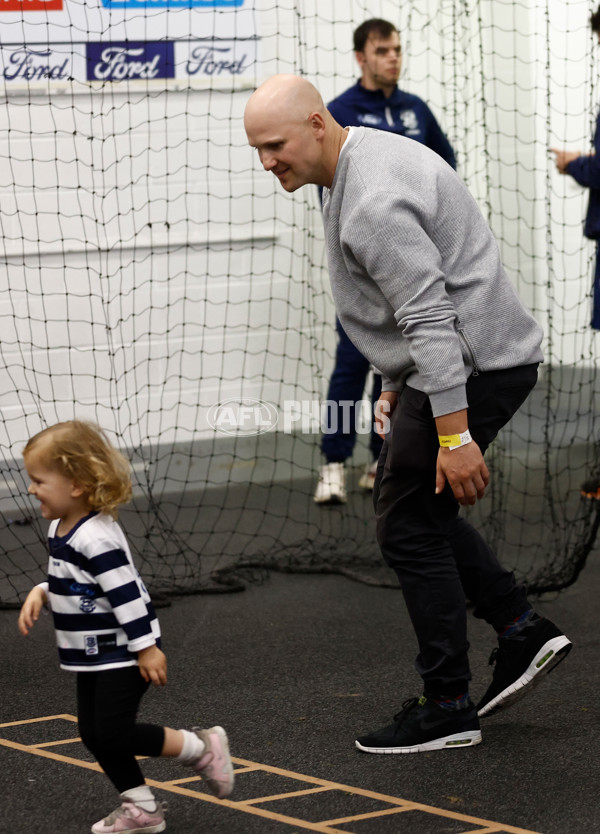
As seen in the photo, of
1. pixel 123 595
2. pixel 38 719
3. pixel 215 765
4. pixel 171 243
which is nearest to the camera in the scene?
pixel 123 595

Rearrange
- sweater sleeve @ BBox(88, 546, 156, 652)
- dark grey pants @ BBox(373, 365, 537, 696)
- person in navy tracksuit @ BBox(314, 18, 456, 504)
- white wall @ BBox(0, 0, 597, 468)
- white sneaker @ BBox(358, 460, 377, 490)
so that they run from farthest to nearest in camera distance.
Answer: white wall @ BBox(0, 0, 597, 468)
white sneaker @ BBox(358, 460, 377, 490)
person in navy tracksuit @ BBox(314, 18, 456, 504)
dark grey pants @ BBox(373, 365, 537, 696)
sweater sleeve @ BBox(88, 546, 156, 652)

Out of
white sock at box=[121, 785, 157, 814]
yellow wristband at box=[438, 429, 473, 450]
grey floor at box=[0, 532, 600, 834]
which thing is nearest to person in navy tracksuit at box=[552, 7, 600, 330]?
grey floor at box=[0, 532, 600, 834]

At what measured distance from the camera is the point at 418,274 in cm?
197

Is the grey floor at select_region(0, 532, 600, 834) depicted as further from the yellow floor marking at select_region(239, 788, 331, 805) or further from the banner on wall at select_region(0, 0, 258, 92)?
the banner on wall at select_region(0, 0, 258, 92)

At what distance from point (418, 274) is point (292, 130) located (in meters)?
0.37

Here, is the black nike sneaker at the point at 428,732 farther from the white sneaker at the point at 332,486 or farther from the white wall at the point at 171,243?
the white wall at the point at 171,243

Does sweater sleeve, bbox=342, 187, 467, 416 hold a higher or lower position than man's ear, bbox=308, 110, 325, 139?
lower

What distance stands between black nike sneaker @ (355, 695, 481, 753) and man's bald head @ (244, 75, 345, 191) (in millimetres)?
1103

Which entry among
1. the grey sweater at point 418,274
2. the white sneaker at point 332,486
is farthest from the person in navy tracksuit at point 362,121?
the grey sweater at point 418,274

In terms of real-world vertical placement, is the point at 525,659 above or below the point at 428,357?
below

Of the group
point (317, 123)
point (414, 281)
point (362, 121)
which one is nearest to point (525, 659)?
point (414, 281)

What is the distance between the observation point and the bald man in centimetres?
199

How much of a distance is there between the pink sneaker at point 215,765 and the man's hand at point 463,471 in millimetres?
620

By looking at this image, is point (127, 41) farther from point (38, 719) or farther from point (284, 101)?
point (38, 719)
